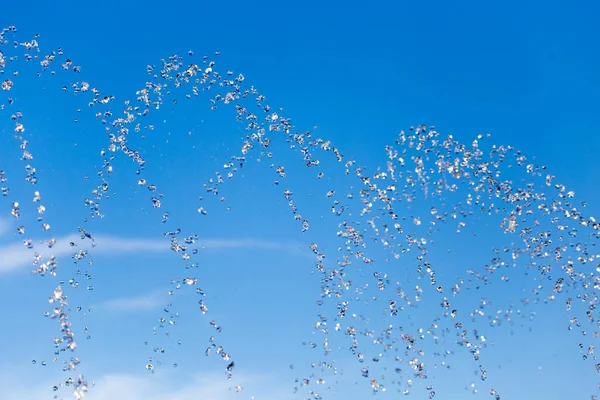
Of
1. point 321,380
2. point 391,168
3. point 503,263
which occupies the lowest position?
point 321,380

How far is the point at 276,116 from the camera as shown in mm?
37156

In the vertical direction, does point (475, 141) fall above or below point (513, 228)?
above

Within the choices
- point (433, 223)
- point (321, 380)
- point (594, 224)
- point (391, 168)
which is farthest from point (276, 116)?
point (594, 224)

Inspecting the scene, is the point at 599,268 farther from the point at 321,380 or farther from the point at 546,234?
the point at 321,380

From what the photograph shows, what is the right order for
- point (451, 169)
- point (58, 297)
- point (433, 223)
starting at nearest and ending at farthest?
point (58, 297) < point (433, 223) < point (451, 169)

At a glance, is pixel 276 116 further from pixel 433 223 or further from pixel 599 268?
pixel 599 268

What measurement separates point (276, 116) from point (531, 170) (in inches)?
438

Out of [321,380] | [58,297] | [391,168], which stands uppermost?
[391,168]

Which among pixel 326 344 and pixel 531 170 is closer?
pixel 326 344

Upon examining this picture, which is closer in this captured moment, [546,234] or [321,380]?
[321,380]

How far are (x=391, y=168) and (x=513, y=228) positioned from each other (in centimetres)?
620

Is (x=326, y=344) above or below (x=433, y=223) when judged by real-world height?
below

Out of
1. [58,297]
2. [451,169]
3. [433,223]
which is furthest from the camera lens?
[451,169]

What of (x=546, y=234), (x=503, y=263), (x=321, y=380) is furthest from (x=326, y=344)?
(x=546, y=234)
